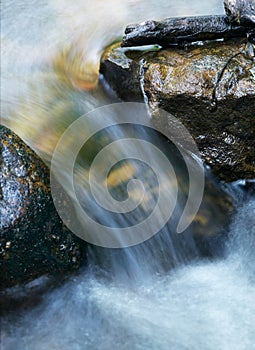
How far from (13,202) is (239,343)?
2.04 meters

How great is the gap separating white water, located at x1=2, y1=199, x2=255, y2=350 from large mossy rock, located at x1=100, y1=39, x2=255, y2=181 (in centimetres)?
80

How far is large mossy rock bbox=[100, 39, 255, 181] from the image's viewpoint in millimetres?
4070

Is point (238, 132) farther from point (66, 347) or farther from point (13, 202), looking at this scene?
point (66, 347)

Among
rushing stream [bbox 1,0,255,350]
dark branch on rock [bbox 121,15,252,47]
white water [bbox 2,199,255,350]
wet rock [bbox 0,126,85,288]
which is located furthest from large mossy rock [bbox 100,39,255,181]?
wet rock [bbox 0,126,85,288]

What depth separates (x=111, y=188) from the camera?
4387 mm

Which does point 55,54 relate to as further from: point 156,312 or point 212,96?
point 156,312

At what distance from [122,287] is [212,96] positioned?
183 cm

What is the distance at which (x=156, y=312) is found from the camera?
3.84 m

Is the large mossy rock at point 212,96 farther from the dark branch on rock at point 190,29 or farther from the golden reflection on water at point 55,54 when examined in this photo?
the golden reflection on water at point 55,54

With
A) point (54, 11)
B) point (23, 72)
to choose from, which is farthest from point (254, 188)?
point (54, 11)

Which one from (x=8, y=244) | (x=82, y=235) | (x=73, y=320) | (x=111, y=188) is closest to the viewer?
(x=8, y=244)

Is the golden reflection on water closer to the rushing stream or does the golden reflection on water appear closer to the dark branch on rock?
the rushing stream

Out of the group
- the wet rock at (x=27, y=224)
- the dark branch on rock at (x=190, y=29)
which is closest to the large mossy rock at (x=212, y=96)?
the dark branch on rock at (x=190, y=29)

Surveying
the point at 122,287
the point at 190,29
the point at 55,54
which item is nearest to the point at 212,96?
the point at 190,29
